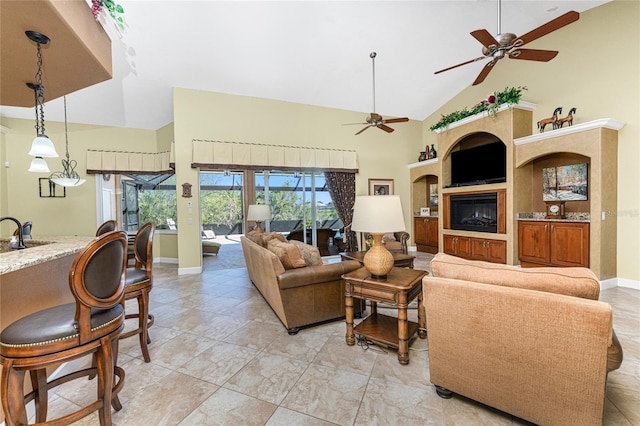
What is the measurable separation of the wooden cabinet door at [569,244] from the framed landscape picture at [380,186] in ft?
11.5

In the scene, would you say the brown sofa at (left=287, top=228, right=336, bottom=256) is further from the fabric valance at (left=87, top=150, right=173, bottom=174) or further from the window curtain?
the fabric valance at (left=87, top=150, right=173, bottom=174)

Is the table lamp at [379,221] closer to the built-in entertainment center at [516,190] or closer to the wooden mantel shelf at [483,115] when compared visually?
the built-in entertainment center at [516,190]

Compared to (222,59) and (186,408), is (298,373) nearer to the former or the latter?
(186,408)

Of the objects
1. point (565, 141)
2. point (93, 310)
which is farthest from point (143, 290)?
point (565, 141)

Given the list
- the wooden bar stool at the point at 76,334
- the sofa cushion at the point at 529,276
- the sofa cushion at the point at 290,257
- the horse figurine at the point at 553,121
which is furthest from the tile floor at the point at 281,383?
the horse figurine at the point at 553,121

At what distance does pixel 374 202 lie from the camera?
240 centimetres

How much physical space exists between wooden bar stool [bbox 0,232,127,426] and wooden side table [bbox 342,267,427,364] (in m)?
1.75

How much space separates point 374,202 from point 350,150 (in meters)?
4.70

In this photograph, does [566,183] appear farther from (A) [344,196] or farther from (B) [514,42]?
(A) [344,196]

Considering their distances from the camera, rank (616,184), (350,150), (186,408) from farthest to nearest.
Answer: (350,150) → (616,184) → (186,408)

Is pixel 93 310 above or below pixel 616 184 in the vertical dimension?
below

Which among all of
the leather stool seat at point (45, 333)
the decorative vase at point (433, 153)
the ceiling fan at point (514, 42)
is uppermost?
the ceiling fan at point (514, 42)

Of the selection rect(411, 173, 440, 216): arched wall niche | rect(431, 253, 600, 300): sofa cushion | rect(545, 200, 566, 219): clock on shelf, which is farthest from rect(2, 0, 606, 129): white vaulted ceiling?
rect(431, 253, 600, 300): sofa cushion

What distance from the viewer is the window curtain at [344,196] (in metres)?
6.79
